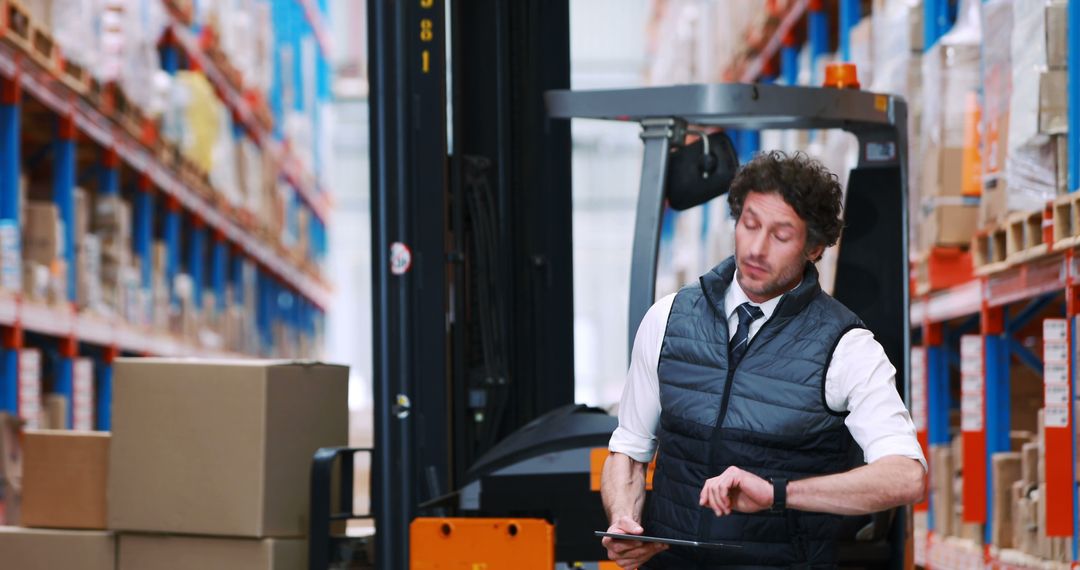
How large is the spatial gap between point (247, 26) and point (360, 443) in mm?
3818

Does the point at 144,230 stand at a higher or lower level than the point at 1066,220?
higher

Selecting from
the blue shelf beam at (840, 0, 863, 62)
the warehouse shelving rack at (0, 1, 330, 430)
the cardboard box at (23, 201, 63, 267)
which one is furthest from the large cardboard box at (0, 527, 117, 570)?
the blue shelf beam at (840, 0, 863, 62)

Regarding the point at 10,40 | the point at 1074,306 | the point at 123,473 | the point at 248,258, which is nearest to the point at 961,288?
the point at 1074,306

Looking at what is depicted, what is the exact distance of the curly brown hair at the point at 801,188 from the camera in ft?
8.04

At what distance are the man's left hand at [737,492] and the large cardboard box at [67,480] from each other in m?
2.37

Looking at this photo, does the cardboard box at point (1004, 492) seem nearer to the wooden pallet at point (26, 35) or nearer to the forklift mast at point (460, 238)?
the forklift mast at point (460, 238)

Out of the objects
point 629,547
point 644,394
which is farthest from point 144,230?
point 629,547

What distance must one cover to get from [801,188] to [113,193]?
287 inches

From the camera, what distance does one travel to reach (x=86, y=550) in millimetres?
4078

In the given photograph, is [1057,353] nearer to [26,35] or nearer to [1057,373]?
[1057,373]

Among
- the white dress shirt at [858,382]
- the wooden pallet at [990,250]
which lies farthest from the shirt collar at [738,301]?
the wooden pallet at [990,250]

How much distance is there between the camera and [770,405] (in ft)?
7.76

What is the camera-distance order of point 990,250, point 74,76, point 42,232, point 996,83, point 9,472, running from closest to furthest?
point 996,83 < point 990,250 < point 9,472 < point 42,232 < point 74,76

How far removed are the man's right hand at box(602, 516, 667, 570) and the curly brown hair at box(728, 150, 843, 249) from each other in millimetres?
548
